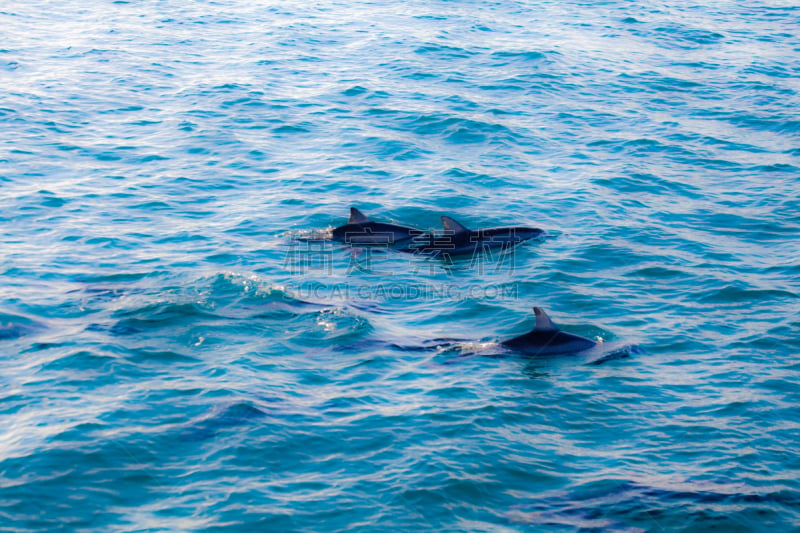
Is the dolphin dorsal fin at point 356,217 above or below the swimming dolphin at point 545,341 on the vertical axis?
above

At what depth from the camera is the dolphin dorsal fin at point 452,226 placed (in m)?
16.2

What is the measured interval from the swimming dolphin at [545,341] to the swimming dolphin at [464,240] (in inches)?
157

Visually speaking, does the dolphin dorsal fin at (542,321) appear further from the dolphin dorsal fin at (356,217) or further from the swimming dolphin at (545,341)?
the dolphin dorsal fin at (356,217)

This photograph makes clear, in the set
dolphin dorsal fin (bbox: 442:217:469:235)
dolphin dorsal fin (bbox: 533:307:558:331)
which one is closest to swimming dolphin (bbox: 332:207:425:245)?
dolphin dorsal fin (bbox: 442:217:469:235)

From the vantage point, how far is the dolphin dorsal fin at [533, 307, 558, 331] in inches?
490

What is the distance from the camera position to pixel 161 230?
55.4ft

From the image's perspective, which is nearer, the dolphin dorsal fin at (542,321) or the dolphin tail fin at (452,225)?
the dolphin dorsal fin at (542,321)

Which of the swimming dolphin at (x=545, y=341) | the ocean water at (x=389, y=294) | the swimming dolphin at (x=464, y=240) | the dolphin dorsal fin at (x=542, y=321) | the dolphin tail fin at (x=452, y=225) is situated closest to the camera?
the ocean water at (x=389, y=294)

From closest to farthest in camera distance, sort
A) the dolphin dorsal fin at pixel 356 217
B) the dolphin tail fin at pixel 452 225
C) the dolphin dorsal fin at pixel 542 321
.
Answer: the dolphin dorsal fin at pixel 542 321, the dolphin tail fin at pixel 452 225, the dolphin dorsal fin at pixel 356 217

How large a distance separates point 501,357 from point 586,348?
1385 millimetres

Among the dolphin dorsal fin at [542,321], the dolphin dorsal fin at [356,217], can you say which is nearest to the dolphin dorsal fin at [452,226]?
the dolphin dorsal fin at [356,217]

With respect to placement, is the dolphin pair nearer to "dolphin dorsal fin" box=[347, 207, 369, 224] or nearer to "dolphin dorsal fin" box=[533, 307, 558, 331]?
"dolphin dorsal fin" box=[347, 207, 369, 224]

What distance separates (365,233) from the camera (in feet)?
55.1

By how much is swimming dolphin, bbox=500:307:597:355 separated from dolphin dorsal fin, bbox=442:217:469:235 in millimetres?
3926
